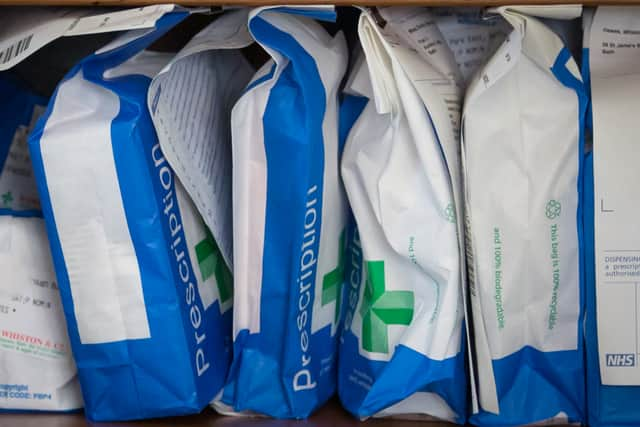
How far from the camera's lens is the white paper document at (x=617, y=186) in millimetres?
745

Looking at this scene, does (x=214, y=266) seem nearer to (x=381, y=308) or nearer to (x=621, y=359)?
(x=381, y=308)

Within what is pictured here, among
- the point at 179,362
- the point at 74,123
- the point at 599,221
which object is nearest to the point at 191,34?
the point at 74,123

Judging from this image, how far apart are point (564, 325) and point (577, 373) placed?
48mm

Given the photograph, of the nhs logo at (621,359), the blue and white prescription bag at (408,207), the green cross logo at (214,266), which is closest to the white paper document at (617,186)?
the nhs logo at (621,359)

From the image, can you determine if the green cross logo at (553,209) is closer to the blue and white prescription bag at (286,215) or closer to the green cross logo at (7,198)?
the blue and white prescription bag at (286,215)

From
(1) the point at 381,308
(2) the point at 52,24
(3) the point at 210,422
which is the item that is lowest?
(3) the point at 210,422

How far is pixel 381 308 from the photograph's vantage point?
2.60 ft

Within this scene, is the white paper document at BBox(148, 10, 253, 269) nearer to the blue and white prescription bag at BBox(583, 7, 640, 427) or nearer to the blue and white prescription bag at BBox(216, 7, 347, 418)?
the blue and white prescription bag at BBox(216, 7, 347, 418)

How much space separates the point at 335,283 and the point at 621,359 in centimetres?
28

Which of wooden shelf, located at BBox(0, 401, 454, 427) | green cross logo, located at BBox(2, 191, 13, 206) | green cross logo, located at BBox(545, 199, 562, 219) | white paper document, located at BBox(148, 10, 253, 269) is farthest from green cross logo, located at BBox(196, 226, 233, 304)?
green cross logo, located at BBox(545, 199, 562, 219)

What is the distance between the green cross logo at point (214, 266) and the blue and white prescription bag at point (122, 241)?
13mm

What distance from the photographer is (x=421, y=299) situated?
2.56 ft

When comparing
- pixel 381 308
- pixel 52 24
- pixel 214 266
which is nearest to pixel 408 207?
pixel 381 308

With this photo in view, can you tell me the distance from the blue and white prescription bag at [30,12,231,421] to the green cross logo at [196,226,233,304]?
0.04 ft
